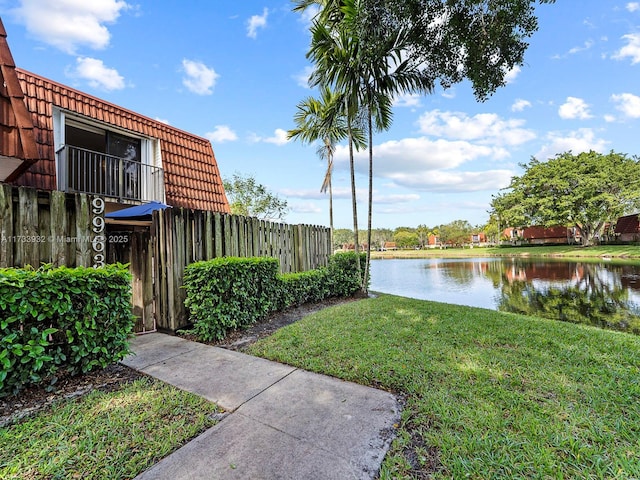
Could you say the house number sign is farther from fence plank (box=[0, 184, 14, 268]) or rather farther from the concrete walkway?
the concrete walkway

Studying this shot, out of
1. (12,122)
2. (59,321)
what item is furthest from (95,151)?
(59,321)

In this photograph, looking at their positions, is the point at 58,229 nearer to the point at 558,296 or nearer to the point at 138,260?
the point at 138,260

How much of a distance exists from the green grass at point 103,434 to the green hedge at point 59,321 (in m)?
0.41

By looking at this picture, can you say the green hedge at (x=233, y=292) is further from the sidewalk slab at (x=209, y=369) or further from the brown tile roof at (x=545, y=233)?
the brown tile roof at (x=545, y=233)

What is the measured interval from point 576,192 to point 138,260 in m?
36.3

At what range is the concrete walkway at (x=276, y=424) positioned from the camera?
167 cm

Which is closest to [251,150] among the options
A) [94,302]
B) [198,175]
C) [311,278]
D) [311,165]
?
[311,165]

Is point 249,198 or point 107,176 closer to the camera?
point 107,176

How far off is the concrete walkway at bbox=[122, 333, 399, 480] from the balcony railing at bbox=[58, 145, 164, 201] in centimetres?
558

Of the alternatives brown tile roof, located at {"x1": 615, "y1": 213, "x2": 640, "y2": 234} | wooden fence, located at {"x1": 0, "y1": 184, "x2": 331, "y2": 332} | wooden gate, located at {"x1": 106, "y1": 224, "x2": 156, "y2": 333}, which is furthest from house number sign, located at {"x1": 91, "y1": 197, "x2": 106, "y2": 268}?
brown tile roof, located at {"x1": 615, "y1": 213, "x2": 640, "y2": 234}

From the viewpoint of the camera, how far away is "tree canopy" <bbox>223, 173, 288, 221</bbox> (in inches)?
717

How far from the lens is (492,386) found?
2611 millimetres

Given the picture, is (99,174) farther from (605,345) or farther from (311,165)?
(605,345)

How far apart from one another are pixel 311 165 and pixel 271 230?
8180 millimetres
